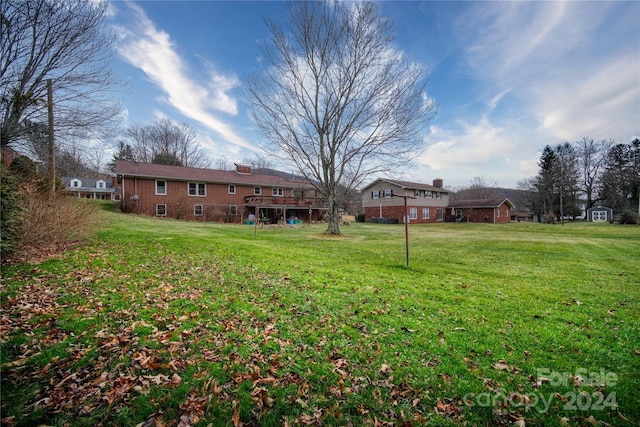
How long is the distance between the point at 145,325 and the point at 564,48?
16534mm

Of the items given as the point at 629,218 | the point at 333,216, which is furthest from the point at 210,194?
the point at 629,218

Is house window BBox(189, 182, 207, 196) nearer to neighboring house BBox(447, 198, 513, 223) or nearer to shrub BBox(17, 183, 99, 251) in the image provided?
shrub BBox(17, 183, 99, 251)

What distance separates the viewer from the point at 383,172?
16938mm

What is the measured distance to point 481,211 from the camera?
1588 inches

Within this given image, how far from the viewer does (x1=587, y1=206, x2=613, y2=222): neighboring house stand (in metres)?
45.3

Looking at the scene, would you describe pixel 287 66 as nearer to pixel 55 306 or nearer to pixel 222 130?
pixel 222 130

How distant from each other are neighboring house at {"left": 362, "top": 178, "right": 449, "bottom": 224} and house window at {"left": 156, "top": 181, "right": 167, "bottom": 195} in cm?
2601

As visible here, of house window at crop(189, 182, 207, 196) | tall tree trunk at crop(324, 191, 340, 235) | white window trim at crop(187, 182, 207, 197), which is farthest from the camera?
house window at crop(189, 182, 207, 196)

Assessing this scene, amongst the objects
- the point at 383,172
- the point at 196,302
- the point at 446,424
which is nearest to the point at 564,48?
the point at 383,172

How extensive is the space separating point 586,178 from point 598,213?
21.6 feet

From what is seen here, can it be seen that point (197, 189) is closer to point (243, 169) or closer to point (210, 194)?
point (210, 194)

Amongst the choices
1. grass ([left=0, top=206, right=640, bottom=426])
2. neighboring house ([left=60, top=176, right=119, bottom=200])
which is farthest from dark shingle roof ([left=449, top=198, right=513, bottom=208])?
neighboring house ([left=60, top=176, right=119, bottom=200])

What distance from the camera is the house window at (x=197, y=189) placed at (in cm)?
2823

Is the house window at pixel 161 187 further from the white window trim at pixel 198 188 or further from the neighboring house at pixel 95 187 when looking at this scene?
the neighboring house at pixel 95 187
